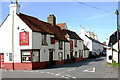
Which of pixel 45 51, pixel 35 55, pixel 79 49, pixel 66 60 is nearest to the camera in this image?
pixel 35 55

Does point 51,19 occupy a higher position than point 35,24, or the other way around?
point 51,19

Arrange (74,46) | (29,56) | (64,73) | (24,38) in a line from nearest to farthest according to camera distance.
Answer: (64,73)
(29,56)
(24,38)
(74,46)

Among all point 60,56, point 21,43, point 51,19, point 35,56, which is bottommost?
point 60,56

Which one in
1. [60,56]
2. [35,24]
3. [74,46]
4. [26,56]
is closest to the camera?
[26,56]

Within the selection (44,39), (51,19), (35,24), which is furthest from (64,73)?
(51,19)

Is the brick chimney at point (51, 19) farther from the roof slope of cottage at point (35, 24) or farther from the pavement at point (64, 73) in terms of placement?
the pavement at point (64, 73)

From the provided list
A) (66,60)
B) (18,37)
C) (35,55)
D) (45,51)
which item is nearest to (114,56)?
(66,60)

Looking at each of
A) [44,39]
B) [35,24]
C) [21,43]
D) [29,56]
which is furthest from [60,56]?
[21,43]

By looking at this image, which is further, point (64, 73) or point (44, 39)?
point (44, 39)

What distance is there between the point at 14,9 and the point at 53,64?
10.6 m

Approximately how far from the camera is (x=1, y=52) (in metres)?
23.8

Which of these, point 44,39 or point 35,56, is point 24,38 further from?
point 44,39

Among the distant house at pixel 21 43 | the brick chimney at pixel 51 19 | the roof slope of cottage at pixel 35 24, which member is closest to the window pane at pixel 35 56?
the distant house at pixel 21 43

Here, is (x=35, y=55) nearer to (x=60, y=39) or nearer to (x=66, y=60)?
(x=60, y=39)
